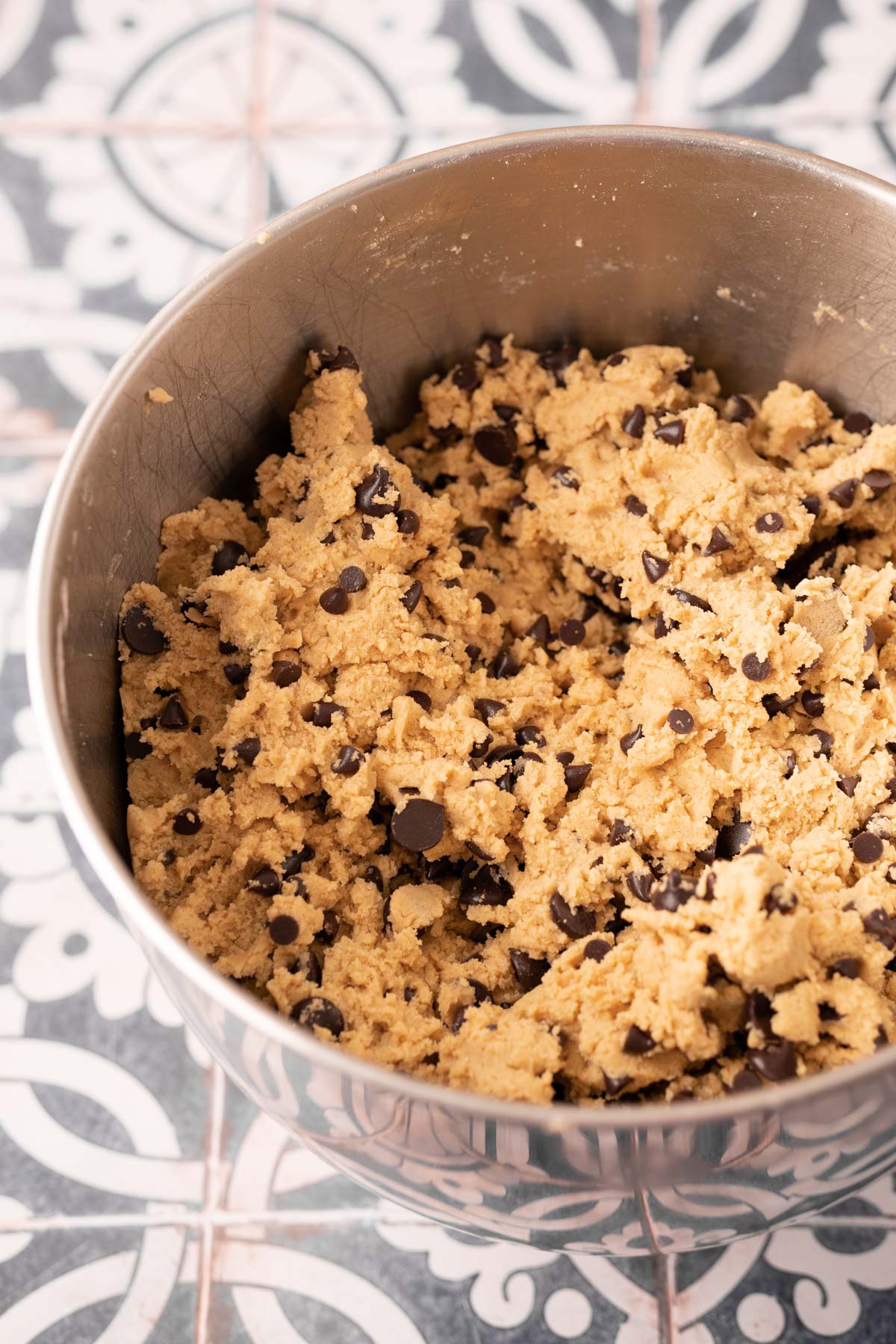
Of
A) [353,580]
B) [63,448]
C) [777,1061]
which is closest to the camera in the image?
[777,1061]

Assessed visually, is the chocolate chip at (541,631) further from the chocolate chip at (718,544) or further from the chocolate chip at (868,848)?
the chocolate chip at (868,848)

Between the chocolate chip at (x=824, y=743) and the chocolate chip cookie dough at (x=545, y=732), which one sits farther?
the chocolate chip at (x=824, y=743)

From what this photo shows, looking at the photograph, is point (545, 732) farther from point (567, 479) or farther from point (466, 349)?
point (466, 349)

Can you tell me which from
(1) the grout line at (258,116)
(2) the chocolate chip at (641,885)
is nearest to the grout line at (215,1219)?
(2) the chocolate chip at (641,885)

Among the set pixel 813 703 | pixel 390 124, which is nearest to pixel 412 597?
pixel 813 703

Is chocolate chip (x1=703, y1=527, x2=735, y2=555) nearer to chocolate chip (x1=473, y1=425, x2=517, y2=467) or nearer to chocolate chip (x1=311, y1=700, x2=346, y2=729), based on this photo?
chocolate chip (x1=473, y1=425, x2=517, y2=467)

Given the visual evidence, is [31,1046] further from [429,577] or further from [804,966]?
[804,966]
